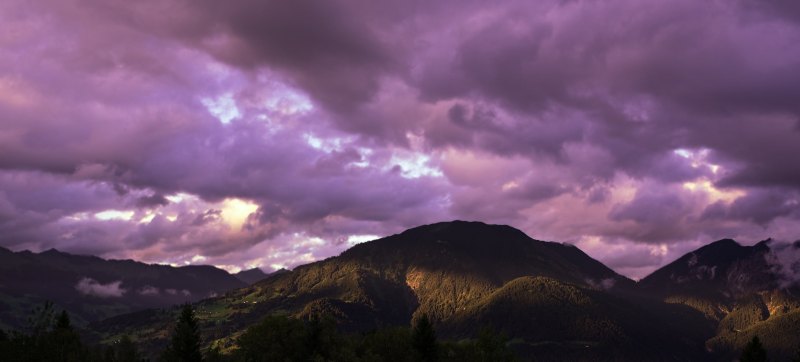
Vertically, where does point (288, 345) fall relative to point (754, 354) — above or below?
above

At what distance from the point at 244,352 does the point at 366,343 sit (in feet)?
104

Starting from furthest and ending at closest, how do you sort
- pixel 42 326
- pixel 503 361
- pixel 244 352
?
pixel 503 361, pixel 244 352, pixel 42 326

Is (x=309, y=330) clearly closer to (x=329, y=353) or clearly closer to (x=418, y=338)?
(x=329, y=353)

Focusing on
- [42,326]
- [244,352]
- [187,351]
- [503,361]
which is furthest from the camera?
[503,361]

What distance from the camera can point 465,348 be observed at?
181m

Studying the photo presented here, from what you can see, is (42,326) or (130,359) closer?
(42,326)

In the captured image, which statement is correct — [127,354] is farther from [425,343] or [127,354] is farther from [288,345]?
[425,343]

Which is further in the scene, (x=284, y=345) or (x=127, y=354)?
(x=127, y=354)

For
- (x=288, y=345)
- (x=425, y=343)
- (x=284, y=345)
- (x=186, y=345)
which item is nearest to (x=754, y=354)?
(x=425, y=343)

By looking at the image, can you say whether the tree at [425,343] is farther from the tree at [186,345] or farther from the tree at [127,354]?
the tree at [127,354]

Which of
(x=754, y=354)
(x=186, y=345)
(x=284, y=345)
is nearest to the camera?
(x=186, y=345)

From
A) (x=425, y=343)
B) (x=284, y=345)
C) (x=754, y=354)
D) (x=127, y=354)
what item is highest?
(x=425, y=343)

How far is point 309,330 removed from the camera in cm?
15412

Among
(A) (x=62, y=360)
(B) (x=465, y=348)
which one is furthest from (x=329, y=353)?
(A) (x=62, y=360)
